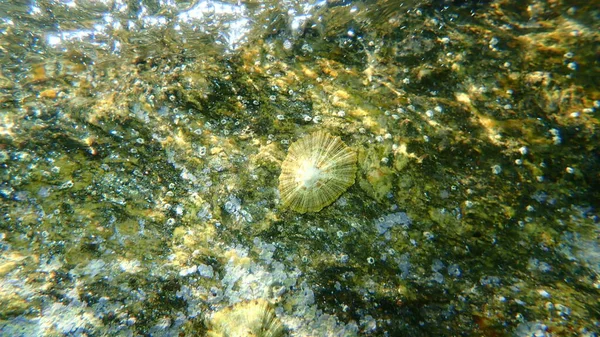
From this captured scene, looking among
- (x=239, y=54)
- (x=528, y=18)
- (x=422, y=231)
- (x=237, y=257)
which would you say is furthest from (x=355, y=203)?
(x=528, y=18)

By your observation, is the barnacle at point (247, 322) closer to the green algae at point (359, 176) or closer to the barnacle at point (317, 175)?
the green algae at point (359, 176)

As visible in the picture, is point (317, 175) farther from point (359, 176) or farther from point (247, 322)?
point (247, 322)

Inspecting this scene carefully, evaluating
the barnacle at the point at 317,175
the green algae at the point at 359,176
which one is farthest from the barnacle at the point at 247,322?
the barnacle at the point at 317,175

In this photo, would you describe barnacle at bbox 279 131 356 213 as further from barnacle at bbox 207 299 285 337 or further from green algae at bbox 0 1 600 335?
barnacle at bbox 207 299 285 337

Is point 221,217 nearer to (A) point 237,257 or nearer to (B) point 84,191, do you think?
(A) point 237,257

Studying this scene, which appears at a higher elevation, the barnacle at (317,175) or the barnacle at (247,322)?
the barnacle at (317,175)

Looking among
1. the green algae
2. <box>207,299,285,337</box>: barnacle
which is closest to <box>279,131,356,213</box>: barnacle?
the green algae
